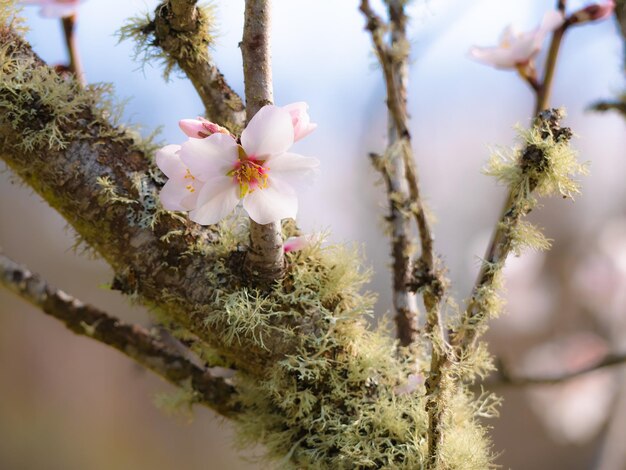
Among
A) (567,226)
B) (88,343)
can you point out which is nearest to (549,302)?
(567,226)

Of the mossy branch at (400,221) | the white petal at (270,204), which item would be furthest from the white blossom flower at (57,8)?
the white petal at (270,204)

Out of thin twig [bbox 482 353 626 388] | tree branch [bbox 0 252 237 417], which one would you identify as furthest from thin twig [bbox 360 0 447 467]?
thin twig [bbox 482 353 626 388]

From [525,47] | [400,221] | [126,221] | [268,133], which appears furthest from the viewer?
[525,47]

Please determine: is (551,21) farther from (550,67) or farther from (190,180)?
(190,180)

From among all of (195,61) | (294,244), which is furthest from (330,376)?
(195,61)

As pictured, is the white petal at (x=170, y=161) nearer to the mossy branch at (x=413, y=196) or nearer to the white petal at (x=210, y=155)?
the white petal at (x=210, y=155)
